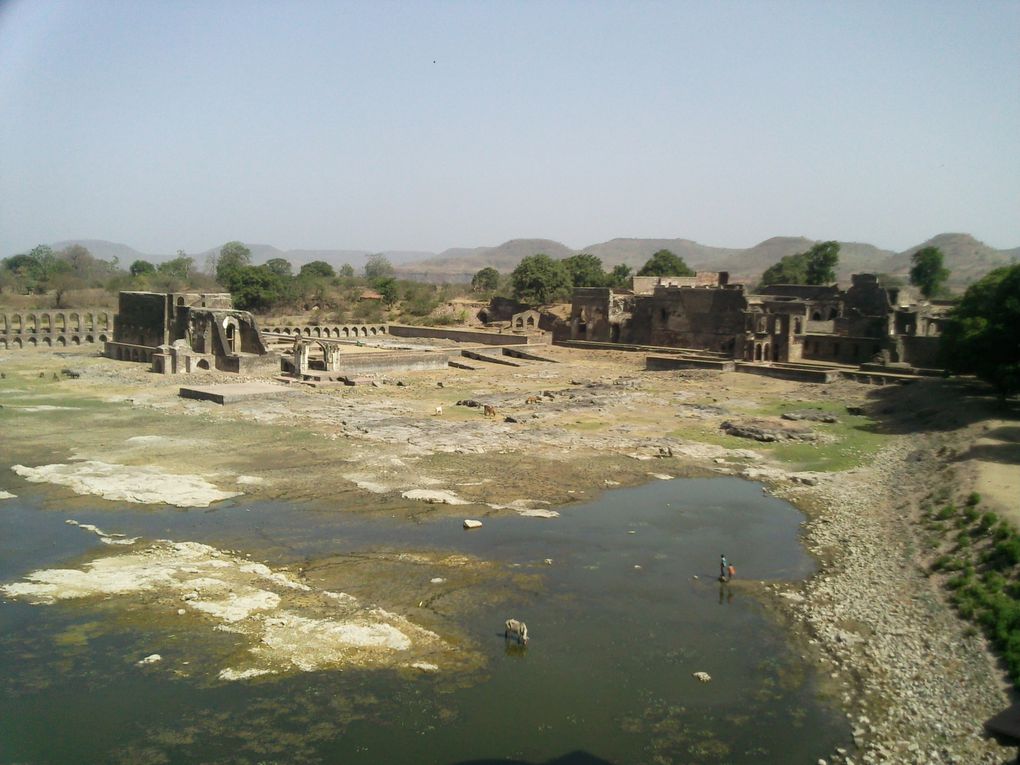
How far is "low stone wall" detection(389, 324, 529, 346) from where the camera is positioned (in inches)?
1764

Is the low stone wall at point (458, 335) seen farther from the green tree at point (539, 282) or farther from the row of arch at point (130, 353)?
the row of arch at point (130, 353)

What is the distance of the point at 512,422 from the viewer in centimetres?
2427

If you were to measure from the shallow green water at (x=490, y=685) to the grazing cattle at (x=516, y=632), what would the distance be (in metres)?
0.18

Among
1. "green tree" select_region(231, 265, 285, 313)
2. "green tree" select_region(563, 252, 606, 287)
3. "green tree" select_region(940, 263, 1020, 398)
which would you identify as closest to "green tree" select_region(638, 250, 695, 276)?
"green tree" select_region(563, 252, 606, 287)

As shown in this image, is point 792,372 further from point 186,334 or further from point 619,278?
point 619,278

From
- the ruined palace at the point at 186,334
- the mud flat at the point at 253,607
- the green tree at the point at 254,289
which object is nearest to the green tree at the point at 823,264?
the green tree at the point at 254,289

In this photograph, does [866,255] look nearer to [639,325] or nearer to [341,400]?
[639,325]

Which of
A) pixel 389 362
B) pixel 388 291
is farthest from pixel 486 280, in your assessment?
pixel 389 362

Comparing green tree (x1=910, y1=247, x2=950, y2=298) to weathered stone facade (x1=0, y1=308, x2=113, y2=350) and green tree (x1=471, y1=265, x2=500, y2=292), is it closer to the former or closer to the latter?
green tree (x1=471, y1=265, x2=500, y2=292)

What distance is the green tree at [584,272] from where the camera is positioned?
60750 mm

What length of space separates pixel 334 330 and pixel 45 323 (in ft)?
49.5

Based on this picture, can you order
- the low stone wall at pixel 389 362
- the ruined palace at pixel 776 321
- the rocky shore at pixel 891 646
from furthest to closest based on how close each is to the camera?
the ruined palace at pixel 776 321
the low stone wall at pixel 389 362
the rocky shore at pixel 891 646

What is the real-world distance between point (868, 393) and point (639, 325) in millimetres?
16594

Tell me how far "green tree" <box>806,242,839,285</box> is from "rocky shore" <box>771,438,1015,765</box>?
153 feet
